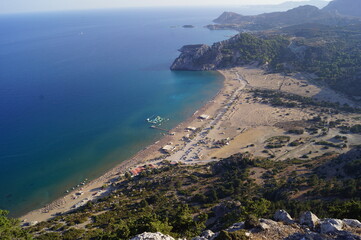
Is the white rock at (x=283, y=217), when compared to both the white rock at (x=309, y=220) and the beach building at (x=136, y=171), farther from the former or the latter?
the beach building at (x=136, y=171)

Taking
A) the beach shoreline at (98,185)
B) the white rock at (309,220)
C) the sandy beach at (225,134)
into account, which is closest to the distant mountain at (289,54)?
the sandy beach at (225,134)

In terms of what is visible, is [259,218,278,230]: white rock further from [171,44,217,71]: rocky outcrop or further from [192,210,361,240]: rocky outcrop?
[171,44,217,71]: rocky outcrop

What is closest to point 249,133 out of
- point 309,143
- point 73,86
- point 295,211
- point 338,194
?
point 309,143

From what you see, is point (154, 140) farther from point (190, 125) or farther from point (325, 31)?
point (325, 31)

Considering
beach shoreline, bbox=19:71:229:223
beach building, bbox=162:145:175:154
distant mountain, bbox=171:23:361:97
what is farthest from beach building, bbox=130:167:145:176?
distant mountain, bbox=171:23:361:97

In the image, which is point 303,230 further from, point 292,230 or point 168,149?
point 168,149
